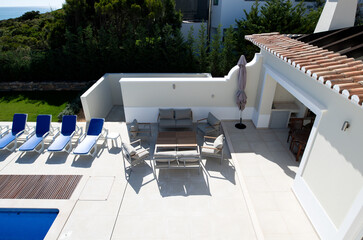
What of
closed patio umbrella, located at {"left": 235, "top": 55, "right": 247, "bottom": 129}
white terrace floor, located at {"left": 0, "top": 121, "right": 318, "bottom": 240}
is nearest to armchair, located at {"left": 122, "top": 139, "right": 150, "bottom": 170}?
white terrace floor, located at {"left": 0, "top": 121, "right": 318, "bottom": 240}

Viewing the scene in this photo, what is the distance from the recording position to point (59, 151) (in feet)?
31.3

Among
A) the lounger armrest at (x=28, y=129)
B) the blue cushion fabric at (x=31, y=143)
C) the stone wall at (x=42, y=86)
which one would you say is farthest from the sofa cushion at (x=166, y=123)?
the stone wall at (x=42, y=86)

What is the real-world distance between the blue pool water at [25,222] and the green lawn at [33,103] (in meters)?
6.35

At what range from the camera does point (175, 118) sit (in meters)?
11.1

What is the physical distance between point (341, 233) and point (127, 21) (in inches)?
622

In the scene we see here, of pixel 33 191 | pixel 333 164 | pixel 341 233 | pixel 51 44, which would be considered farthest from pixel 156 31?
pixel 341 233

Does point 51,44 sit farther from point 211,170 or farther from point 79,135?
point 211,170

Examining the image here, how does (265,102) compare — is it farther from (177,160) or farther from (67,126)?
(67,126)

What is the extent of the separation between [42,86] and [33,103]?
7.51ft

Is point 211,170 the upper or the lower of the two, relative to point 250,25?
lower

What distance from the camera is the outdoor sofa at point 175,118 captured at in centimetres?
1070

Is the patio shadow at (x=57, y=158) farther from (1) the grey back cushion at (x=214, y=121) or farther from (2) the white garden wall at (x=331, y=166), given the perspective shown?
(2) the white garden wall at (x=331, y=166)

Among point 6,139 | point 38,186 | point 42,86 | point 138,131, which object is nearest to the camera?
point 38,186

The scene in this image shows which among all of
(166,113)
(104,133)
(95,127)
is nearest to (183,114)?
(166,113)
